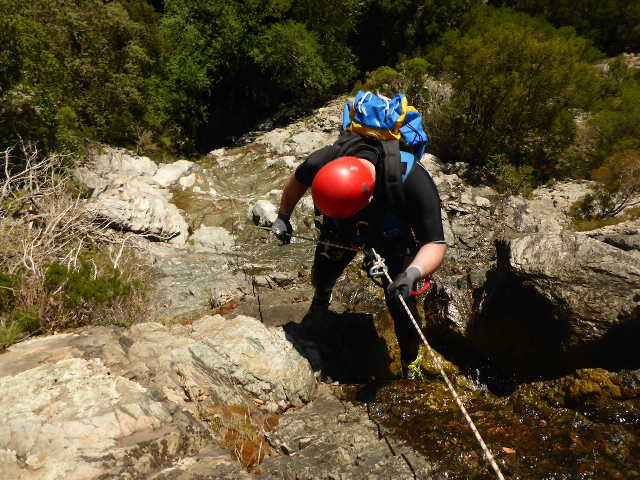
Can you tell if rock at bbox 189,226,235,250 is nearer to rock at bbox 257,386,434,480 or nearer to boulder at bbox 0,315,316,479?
boulder at bbox 0,315,316,479

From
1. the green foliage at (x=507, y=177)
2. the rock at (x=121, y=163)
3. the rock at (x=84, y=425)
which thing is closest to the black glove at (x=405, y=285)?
the rock at (x=84, y=425)

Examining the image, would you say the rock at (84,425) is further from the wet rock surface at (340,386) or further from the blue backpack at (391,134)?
the blue backpack at (391,134)

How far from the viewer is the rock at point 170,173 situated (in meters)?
11.1

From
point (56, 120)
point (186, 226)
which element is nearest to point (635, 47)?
point (186, 226)

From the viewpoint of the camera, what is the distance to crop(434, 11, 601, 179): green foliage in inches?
359

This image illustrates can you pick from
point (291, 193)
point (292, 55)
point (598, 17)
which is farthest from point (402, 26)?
point (291, 193)

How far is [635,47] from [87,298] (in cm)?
2501

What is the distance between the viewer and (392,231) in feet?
10.3

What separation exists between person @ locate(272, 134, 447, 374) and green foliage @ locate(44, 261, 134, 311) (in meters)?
1.73

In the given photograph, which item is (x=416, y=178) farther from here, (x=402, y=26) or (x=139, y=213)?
(x=402, y=26)

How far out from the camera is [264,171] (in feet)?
40.6

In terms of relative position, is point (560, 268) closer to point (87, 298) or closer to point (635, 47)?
point (87, 298)

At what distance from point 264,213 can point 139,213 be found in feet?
8.75

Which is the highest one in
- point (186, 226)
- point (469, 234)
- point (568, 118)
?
point (568, 118)
